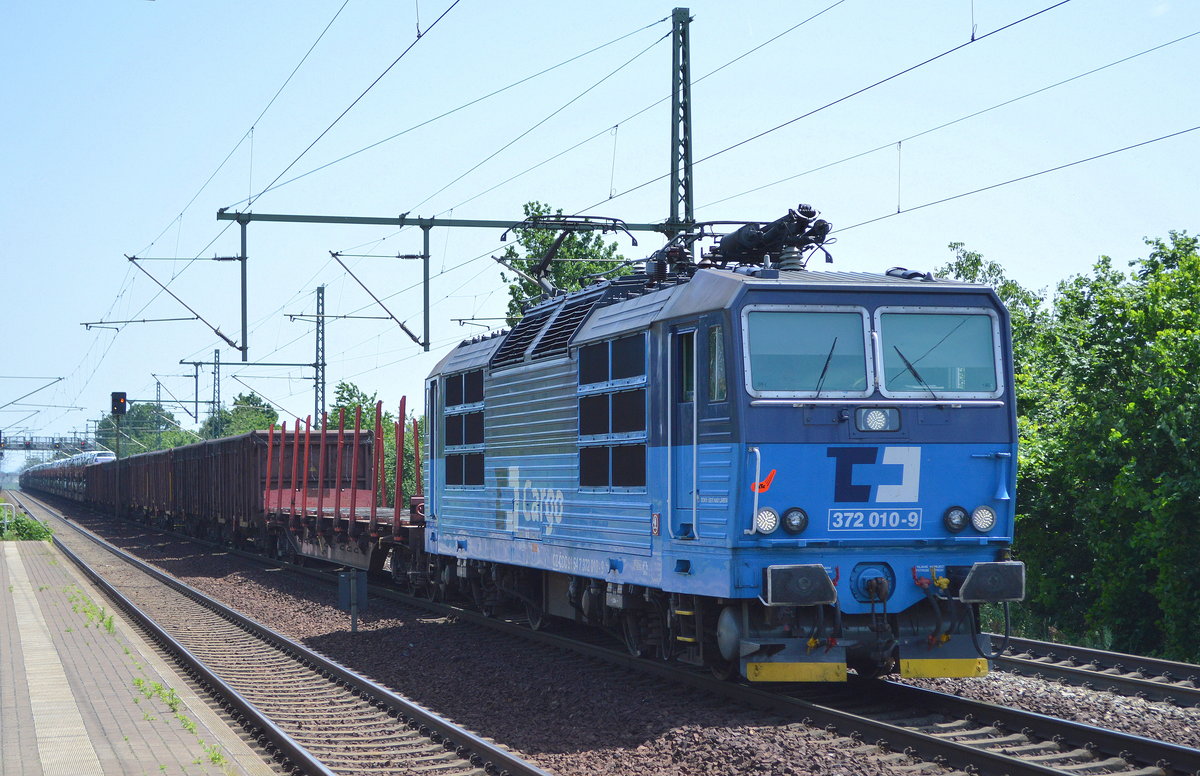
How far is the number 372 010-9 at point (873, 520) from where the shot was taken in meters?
10.0

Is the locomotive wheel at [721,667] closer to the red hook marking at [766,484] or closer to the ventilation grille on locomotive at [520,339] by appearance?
the red hook marking at [766,484]

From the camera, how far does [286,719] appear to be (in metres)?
11.0

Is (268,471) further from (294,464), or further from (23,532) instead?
(23,532)

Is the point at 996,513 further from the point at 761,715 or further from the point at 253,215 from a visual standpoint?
the point at 253,215

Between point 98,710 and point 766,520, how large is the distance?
5.82 m

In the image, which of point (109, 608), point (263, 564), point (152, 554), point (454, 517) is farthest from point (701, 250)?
point (152, 554)

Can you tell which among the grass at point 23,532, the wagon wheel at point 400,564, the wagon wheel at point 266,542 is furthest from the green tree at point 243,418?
the wagon wheel at point 400,564

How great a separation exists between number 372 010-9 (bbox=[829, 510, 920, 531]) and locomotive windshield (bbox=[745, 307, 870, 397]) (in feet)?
3.03

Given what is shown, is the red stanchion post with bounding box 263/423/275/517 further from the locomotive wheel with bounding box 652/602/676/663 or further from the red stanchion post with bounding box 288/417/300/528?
the locomotive wheel with bounding box 652/602/676/663

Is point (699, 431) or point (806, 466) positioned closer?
point (806, 466)

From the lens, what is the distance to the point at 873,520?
1010 centimetres

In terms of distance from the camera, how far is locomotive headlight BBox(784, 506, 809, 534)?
9852mm

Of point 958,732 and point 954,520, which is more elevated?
point 954,520

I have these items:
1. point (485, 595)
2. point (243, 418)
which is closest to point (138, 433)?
point (243, 418)
